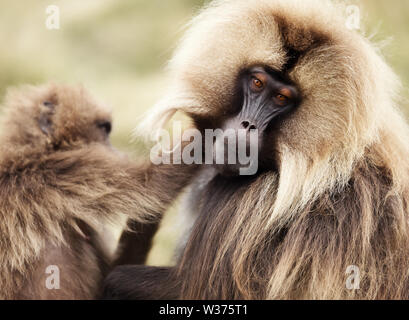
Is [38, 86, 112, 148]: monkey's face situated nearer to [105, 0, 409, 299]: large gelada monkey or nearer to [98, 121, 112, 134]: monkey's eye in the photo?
[98, 121, 112, 134]: monkey's eye

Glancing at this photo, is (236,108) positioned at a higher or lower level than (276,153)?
higher

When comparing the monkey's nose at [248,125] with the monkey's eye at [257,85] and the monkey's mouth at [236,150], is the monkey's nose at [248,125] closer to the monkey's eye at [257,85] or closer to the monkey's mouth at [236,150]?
the monkey's mouth at [236,150]

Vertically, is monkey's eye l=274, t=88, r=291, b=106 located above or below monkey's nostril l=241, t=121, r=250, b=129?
above

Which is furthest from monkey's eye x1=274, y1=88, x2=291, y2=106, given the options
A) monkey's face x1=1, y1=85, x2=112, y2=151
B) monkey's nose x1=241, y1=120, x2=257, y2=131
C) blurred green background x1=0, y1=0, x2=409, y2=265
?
blurred green background x1=0, y1=0, x2=409, y2=265

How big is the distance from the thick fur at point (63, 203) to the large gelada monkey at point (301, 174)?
36 centimetres

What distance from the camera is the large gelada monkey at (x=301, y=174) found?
2656 mm

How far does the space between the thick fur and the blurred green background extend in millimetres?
3780

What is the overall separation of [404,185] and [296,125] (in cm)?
60

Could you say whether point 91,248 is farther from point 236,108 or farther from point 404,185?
point 404,185

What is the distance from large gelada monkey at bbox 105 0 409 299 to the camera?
8.71ft
